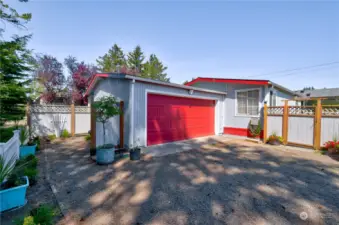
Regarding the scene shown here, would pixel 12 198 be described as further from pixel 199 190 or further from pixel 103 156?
pixel 199 190

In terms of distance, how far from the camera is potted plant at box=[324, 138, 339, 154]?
536cm

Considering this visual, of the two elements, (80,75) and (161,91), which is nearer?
(161,91)

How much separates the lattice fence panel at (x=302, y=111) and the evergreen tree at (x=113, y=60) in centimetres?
2062

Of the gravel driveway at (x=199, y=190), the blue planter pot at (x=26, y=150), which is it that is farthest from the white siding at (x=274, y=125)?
the blue planter pot at (x=26, y=150)

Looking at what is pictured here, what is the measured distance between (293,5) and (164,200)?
9.39m

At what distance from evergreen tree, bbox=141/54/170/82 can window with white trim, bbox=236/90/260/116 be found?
17944 mm

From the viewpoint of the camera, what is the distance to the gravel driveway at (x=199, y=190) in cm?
231

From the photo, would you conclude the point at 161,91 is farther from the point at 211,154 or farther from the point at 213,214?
the point at 213,214

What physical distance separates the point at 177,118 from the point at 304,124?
520cm

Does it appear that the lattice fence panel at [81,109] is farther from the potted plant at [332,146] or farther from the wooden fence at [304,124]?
the potted plant at [332,146]

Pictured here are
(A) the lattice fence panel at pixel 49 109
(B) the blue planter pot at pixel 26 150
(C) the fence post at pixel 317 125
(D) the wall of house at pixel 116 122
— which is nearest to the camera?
(B) the blue planter pot at pixel 26 150

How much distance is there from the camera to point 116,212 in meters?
2.41

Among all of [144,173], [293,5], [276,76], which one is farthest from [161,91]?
[276,76]

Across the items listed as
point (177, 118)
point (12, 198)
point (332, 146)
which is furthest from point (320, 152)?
point (12, 198)
